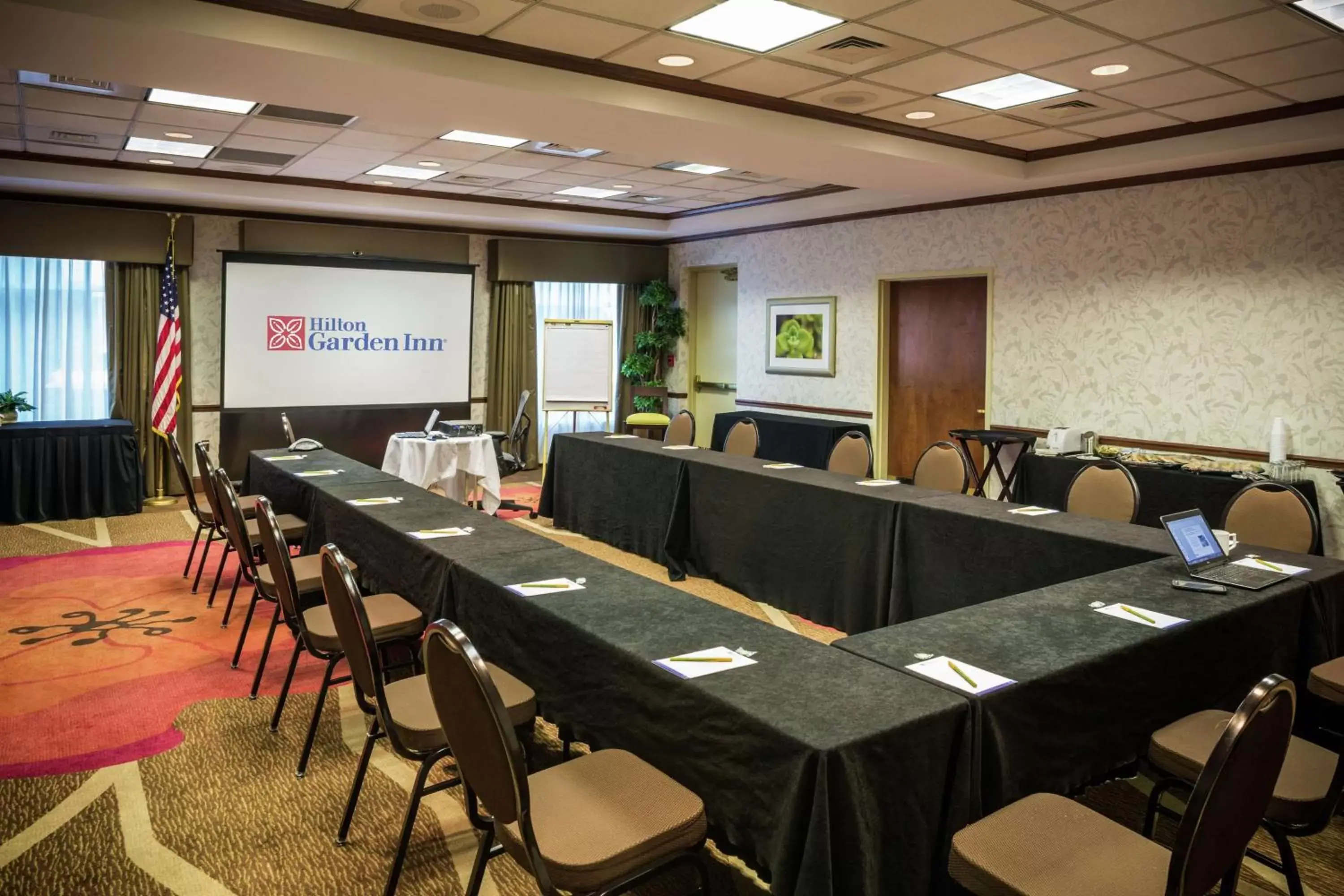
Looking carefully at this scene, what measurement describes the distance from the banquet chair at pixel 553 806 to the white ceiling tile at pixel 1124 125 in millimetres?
4954

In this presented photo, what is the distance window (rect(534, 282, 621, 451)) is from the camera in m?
10.4

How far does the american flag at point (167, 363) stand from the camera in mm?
7973

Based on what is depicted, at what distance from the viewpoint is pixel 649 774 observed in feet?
6.77

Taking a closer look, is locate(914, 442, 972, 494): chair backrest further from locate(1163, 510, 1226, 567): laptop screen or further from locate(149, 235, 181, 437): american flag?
locate(149, 235, 181, 437): american flag

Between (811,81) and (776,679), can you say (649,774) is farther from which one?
(811,81)

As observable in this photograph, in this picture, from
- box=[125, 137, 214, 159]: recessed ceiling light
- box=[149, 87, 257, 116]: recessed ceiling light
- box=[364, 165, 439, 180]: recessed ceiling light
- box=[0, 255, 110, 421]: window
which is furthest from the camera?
box=[0, 255, 110, 421]: window

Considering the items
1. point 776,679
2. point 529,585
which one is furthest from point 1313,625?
point 529,585

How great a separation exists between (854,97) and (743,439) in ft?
8.20

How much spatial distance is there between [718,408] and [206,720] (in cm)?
753

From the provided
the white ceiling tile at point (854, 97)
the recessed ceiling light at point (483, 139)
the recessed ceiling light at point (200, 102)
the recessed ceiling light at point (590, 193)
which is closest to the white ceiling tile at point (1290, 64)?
the white ceiling tile at point (854, 97)

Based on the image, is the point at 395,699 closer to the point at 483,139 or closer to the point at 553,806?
the point at 553,806

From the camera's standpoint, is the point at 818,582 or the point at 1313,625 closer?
the point at 1313,625

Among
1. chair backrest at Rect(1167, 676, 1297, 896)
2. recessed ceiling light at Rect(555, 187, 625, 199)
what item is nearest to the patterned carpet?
chair backrest at Rect(1167, 676, 1297, 896)

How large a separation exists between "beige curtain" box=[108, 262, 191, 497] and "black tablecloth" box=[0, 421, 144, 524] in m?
0.50
